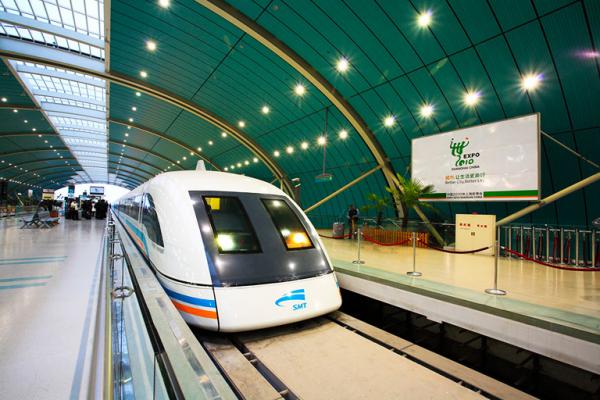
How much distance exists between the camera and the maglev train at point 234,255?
3.74 m

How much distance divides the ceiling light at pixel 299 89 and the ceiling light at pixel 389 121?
445cm

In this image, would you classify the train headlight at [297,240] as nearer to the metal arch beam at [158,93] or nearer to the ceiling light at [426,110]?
the ceiling light at [426,110]

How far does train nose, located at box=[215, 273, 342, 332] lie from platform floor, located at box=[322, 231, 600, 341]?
1738mm

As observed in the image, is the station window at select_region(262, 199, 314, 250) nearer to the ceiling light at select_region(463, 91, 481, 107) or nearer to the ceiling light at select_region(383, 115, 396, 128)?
the ceiling light at select_region(463, 91, 481, 107)

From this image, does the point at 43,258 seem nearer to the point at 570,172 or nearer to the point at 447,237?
the point at 447,237

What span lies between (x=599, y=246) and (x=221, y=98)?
18873mm

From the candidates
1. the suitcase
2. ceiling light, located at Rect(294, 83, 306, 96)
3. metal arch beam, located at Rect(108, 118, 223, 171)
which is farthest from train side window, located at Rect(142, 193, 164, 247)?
metal arch beam, located at Rect(108, 118, 223, 171)

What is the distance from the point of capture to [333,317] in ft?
15.6

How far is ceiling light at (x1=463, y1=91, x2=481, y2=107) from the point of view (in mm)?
11509

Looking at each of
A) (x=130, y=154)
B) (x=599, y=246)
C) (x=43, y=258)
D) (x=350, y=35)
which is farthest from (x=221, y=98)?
(x=130, y=154)


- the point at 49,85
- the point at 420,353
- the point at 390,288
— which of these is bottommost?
the point at 420,353

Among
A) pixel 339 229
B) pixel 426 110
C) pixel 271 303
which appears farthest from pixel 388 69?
pixel 271 303

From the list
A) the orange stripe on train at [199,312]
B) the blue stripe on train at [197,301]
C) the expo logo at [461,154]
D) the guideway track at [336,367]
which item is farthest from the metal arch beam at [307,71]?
the guideway track at [336,367]

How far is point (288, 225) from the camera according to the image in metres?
5.15
